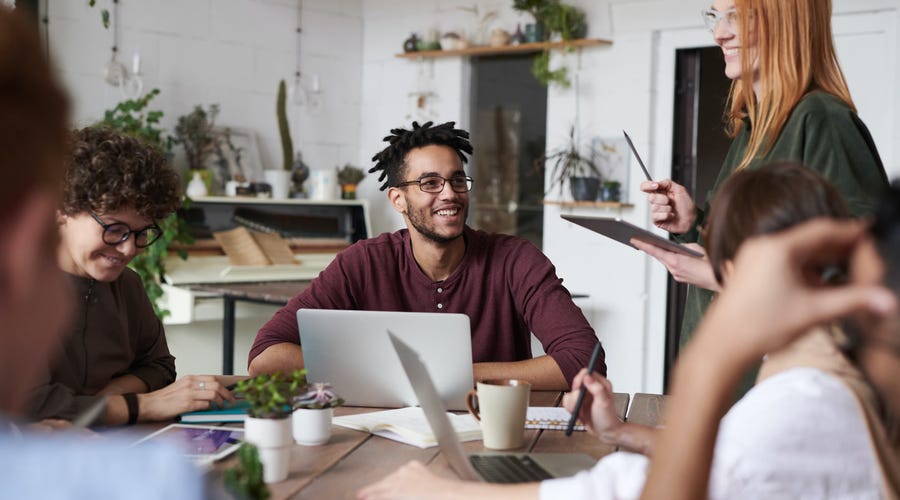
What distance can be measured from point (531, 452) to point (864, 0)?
347 centimetres

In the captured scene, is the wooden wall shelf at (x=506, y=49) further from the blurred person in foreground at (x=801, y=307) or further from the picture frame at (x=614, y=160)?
the blurred person in foreground at (x=801, y=307)

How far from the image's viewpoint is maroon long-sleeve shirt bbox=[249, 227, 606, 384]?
2.33 metres

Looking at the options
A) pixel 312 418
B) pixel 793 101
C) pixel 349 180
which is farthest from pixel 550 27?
pixel 312 418

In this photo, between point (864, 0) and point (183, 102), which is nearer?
point (864, 0)

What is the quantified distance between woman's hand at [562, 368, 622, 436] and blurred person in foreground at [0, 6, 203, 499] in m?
0.91

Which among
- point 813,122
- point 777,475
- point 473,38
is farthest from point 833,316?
point 473,38

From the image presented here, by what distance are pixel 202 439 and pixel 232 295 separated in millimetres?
2750

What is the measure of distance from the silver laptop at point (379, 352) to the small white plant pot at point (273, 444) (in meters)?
0.43

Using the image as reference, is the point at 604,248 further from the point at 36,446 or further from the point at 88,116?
the point at 36,446

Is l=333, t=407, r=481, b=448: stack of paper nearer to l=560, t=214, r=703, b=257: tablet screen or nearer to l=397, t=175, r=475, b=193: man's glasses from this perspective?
l=560, t=214, r=703, b=257: tablet screen

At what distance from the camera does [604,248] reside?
4.89 meters

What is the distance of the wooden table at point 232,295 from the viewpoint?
4055mm

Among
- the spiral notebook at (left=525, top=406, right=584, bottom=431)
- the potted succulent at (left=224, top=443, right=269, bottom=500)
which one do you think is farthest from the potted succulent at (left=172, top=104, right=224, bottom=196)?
the potted succulent at (left=224, top=443, right=269, bottom=500)

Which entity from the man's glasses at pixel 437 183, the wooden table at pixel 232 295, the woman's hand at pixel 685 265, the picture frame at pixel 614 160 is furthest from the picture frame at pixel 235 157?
the woman's hand at pixel 685 265
